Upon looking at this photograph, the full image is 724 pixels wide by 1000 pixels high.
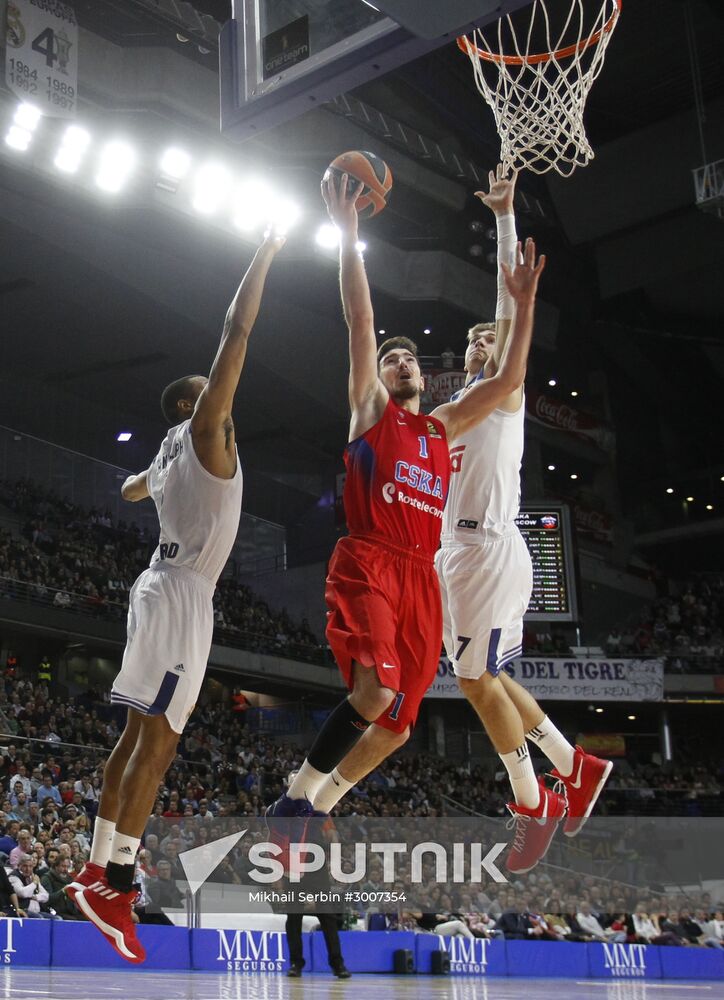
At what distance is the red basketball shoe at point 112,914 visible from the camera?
446 centimetres

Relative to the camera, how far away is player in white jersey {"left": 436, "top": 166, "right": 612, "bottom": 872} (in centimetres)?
542

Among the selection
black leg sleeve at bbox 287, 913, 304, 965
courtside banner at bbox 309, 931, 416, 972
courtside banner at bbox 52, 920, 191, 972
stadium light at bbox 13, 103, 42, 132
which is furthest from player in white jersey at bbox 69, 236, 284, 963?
stadium light at bbox 13, 103, 42, 132

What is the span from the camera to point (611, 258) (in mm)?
26891

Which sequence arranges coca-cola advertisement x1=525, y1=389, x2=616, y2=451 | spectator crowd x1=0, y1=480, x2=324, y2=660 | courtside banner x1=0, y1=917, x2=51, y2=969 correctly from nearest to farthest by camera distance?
courtside banner x1=0, y1=917, x2=51, y2=969 → spectator crowd x1=0, y1=480, x2=324, y2=660 → coca-cola advertisement x1=525, y1=389, x2=616, y2=451

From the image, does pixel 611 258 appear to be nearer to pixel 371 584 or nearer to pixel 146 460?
pixel 146 460

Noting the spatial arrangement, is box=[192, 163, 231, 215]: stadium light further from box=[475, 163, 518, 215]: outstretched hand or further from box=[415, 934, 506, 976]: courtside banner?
box=[475, 163, 518, 215]: outstretched hand

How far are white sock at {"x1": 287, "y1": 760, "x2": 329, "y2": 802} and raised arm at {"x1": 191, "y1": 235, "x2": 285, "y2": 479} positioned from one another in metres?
1.39

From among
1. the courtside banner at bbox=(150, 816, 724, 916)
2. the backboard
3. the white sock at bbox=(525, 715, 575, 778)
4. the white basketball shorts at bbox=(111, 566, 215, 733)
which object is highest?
the backboard

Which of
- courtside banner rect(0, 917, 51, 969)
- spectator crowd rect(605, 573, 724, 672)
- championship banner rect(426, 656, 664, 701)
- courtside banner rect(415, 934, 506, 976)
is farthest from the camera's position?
spectator crowd rect(605, 573, 724, 672)

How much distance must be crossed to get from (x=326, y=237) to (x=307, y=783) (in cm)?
1695

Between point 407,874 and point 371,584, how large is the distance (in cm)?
1222

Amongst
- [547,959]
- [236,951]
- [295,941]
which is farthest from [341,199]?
[547,959]

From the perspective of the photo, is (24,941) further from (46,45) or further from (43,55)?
(46,45)

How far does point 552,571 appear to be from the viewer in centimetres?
2095
